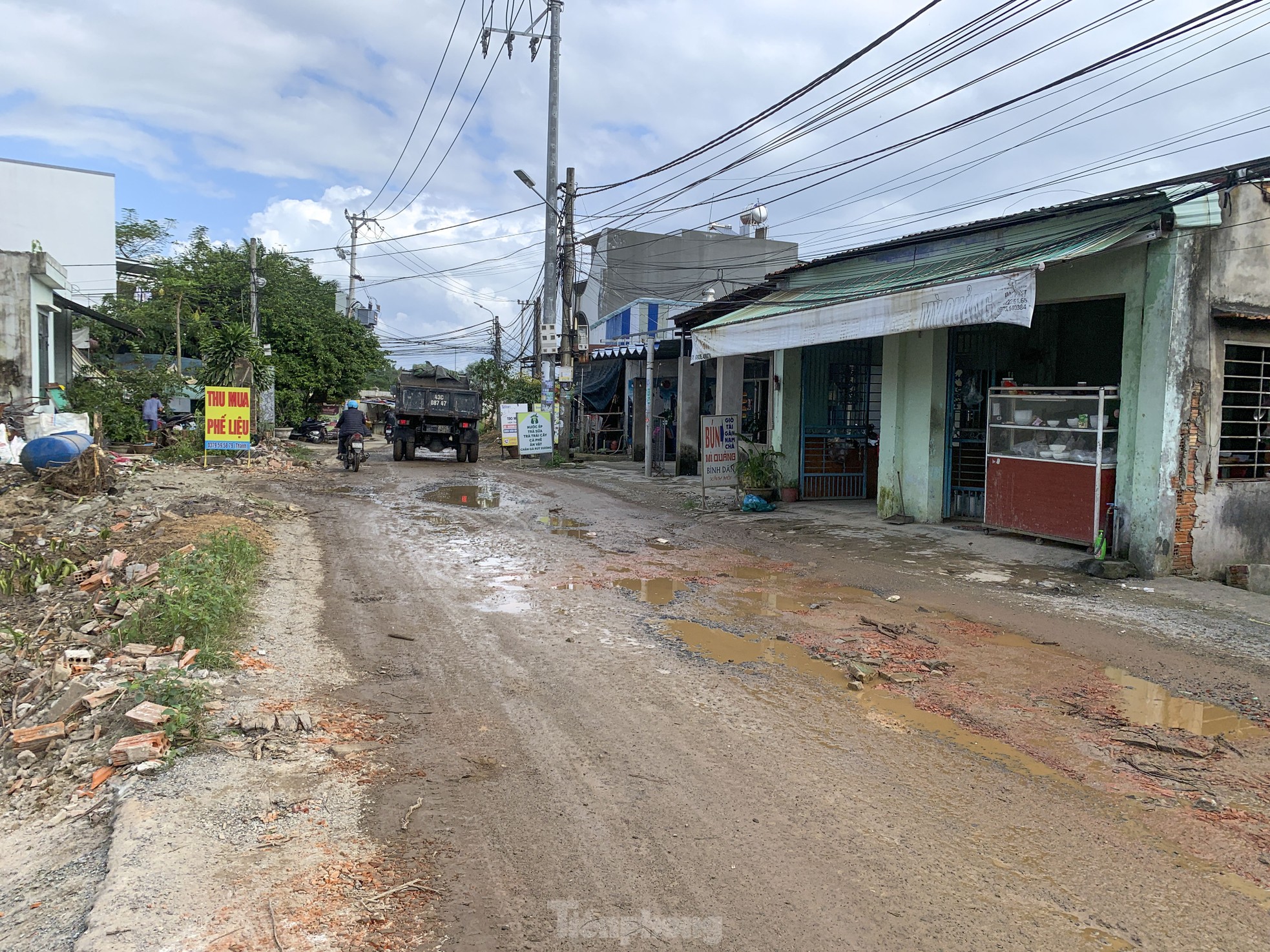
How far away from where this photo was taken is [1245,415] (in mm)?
9953

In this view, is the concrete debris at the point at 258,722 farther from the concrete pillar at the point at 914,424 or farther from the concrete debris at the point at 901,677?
the concrete pillar at the point at 914,424

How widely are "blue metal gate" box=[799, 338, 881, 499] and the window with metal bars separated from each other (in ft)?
21.6

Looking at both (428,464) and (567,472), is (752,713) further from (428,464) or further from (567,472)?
(428,464)

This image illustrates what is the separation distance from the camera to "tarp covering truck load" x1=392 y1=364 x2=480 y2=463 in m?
23.8

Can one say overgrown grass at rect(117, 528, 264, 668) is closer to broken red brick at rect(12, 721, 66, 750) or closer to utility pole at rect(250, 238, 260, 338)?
broken red brick at rect(12, 721, 66, 750)

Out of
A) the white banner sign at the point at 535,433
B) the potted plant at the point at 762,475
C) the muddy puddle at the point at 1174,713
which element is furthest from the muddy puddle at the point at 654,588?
the white banner sign at the point at 535,433

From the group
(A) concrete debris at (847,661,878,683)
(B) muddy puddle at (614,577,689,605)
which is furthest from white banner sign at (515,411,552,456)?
(A) concrete debris at (847,661,878,683)

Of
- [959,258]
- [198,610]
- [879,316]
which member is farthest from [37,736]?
[959,258]

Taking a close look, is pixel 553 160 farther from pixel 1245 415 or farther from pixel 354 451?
pixel 1245 415

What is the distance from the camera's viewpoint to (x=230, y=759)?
4410 mm

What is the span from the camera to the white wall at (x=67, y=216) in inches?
1496

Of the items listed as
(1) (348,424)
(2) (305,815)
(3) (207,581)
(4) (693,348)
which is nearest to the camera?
(2) (305,815)

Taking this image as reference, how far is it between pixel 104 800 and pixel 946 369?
1146cm

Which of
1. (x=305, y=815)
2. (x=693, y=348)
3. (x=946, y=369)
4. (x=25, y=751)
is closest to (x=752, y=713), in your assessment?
(x=305, y=815)
